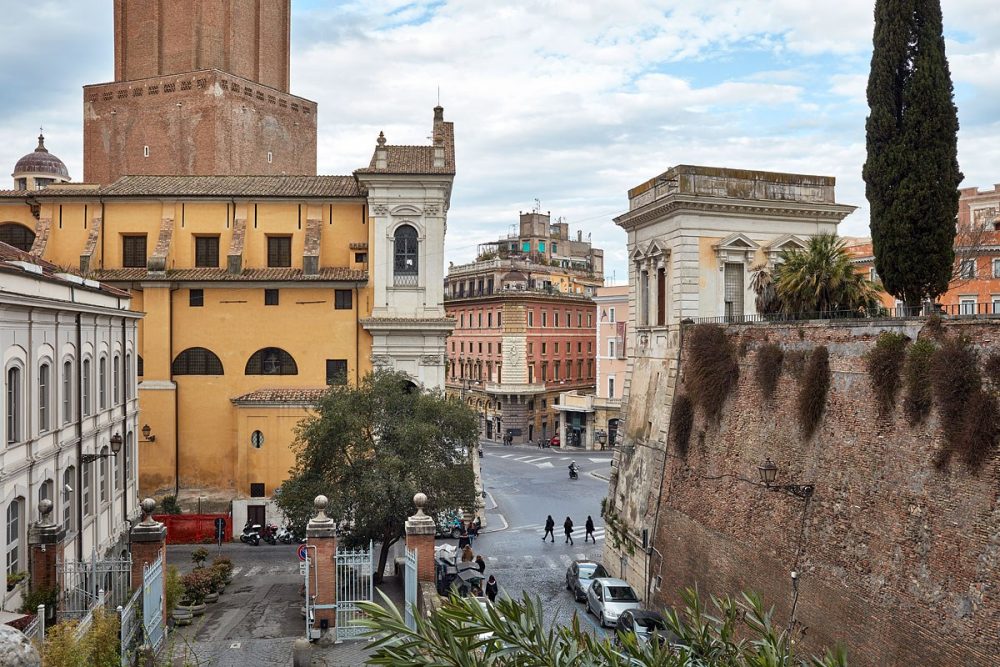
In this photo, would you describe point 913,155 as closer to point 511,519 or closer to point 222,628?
point 222,628

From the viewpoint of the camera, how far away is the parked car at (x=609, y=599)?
2112 cm

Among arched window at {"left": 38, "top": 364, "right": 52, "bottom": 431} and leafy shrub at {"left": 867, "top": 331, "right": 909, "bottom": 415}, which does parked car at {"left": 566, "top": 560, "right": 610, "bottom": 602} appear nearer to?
leafy shrub at {"left": 867, "top": 331, "right": 909, "bottom": 415}

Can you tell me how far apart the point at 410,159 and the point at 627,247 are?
9.80 m

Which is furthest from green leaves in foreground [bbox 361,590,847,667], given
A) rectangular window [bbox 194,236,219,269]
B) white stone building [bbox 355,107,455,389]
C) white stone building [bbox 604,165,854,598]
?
rectangular window [bbox 194,236,219,269]

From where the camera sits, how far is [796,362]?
18406mm

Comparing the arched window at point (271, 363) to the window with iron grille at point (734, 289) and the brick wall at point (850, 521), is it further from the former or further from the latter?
the brick wall at point (850, 521)

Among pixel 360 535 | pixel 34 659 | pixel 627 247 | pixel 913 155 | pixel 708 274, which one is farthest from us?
pixel 627 247

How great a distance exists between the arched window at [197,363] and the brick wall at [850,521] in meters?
18.8

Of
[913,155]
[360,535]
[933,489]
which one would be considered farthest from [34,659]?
[913,155]

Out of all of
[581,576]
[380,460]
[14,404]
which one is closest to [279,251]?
[380,460]

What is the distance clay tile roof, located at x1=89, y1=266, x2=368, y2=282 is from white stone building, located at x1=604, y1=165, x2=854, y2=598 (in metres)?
11.5

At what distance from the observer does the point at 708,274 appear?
24219 millimetres

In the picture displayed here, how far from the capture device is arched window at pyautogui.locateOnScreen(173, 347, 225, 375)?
32531mm

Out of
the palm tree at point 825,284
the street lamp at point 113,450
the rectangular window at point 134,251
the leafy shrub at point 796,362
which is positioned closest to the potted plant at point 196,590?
the street lamp at point 113,450
